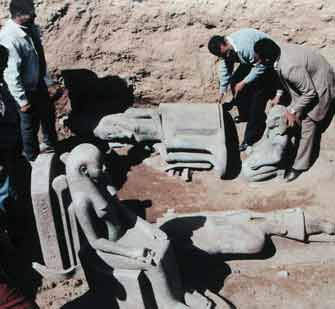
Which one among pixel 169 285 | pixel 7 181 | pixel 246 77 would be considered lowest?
pixel 169 285

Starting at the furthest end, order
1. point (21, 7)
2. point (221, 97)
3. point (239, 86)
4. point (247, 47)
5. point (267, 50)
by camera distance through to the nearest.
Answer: point (221, 97), point (239, 86), point (247, 47), point (267, 50), point (21, 7)

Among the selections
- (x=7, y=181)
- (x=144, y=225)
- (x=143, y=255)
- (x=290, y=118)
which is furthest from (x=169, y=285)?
(x=290, y=118)

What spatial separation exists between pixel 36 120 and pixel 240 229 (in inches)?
114

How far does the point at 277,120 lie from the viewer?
8.09 m

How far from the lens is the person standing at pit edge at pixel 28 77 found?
7566 millimetres

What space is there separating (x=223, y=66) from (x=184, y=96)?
1.02 m

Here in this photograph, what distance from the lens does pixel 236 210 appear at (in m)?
7.82

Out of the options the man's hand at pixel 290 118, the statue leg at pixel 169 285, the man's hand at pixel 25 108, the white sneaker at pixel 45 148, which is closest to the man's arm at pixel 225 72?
the man's hand at pixel 290 118

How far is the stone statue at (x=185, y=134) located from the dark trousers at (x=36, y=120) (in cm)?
94

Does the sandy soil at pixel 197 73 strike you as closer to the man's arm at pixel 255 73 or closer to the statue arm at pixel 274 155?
the statue arm at pixel 274 155

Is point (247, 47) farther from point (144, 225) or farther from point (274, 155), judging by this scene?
point (144, 225)

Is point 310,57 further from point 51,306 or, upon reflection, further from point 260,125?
point 51,306

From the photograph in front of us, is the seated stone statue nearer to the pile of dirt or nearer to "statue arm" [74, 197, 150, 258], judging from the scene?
"statue arm" [74, 197, 150, 258]

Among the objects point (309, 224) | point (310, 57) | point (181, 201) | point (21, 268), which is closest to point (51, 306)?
point (21, 268)
